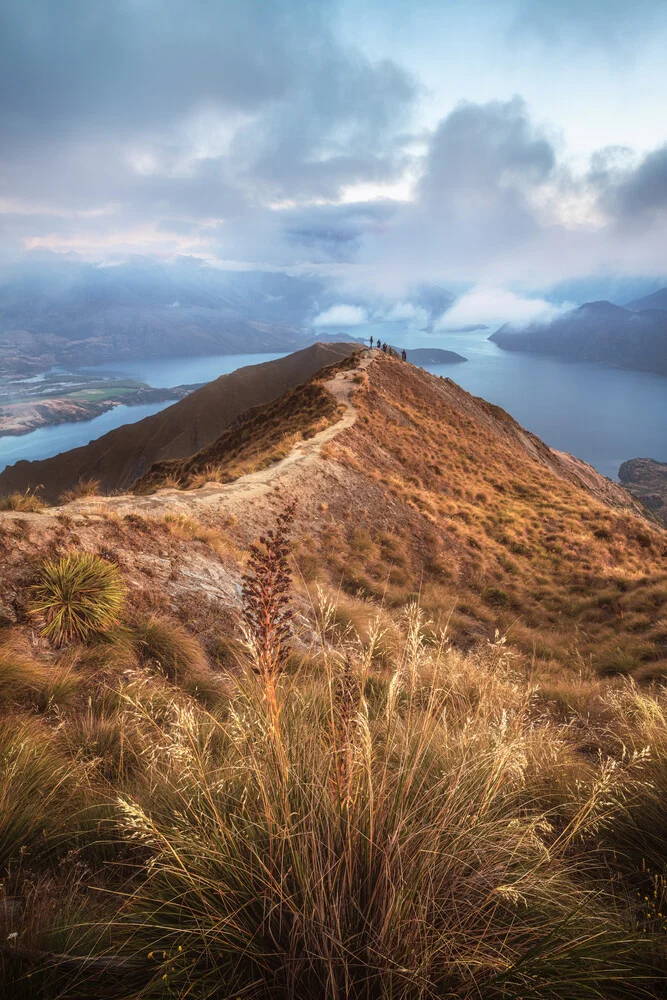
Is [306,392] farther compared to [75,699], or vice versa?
[306,392]

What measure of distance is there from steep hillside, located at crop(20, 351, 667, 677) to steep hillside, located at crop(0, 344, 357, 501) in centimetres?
5819

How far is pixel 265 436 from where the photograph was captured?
2334 cm

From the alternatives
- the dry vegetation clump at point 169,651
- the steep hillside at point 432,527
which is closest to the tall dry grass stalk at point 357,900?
the steep hillside at point 432,527

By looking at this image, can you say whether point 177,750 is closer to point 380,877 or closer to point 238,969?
point 238,969

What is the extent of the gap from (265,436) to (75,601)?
18.8 m

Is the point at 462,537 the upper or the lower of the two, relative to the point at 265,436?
lower

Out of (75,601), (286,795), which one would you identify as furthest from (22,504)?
(286,795)

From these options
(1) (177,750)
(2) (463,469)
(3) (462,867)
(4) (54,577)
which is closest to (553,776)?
(3) (462,867)

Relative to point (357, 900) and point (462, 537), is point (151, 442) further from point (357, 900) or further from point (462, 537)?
point (357, 900)

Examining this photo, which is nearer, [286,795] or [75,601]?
[286,795]

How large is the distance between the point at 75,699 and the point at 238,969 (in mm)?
2845

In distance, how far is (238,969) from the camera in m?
1.70

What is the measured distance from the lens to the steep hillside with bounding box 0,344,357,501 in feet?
259

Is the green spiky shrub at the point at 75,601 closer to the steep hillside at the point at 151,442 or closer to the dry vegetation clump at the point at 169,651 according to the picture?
the dry vegetation clump at the point at 169,651
